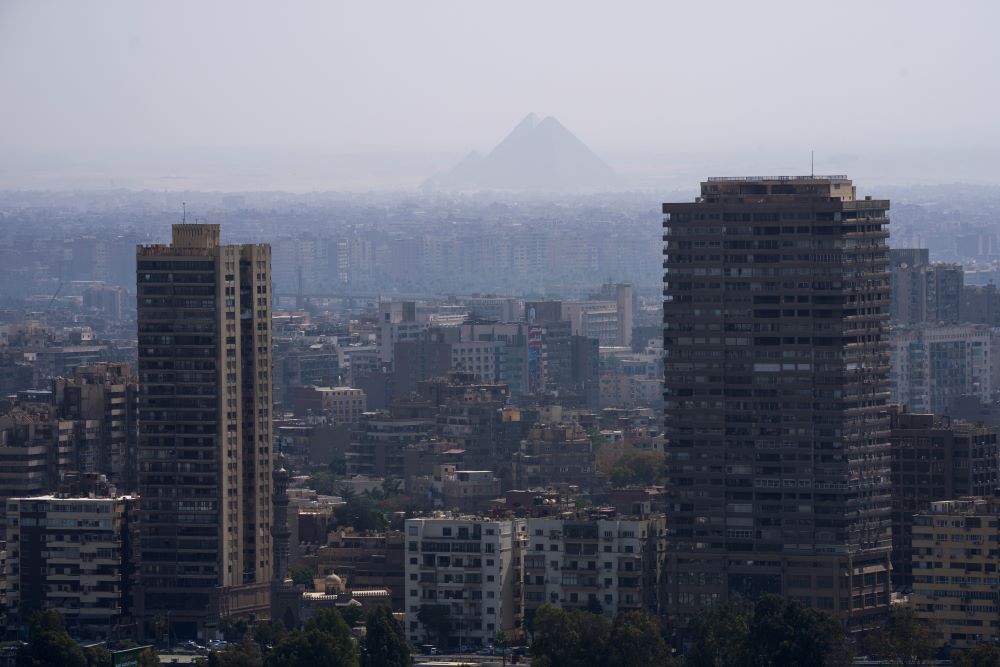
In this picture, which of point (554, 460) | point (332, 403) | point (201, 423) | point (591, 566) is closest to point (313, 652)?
point (591, 566)

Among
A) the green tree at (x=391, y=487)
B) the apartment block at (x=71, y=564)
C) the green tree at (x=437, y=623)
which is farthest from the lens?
the green tree at (x=391, y=487)

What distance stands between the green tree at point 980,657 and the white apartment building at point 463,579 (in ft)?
34.8

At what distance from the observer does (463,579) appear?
64.1m

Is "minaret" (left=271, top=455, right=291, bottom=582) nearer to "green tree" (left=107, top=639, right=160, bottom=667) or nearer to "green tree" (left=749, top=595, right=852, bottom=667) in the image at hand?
"green tree" (left=107, top=639, right=160, bottom=667)

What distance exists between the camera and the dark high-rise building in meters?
68.5

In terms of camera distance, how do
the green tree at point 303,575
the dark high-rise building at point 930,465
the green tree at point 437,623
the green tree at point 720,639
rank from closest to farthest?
the green tree at point 720,639
the green tree at point 437,623
the dark high-rise building at point 930,465
the green tree at point 303,575

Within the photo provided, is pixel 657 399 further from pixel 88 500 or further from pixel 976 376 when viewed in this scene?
pixel 88 500

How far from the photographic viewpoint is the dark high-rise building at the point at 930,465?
68500 millimetres

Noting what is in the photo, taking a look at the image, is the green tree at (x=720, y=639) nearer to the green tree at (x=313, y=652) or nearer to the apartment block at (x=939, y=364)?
the green tree at (x=313, y=652)

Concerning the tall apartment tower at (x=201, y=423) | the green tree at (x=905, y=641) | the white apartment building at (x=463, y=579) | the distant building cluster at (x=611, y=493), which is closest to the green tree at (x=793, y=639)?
the green tree at (x=905, y=641)

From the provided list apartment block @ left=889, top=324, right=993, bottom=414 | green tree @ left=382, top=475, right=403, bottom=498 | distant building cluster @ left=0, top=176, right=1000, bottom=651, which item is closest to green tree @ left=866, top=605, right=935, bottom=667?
distant building cluster @ left=0, top=176, right=1000, bottom=651

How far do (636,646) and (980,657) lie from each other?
19.1ft

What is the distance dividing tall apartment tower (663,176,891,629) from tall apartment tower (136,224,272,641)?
9508mm

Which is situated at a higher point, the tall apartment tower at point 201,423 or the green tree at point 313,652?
the tall apartment tower at point 201,423
